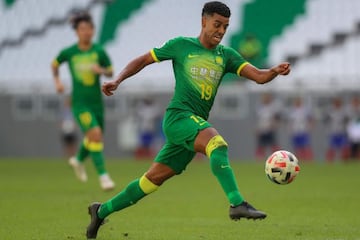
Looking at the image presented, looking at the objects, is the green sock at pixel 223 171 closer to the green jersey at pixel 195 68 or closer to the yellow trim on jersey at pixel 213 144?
the yellow trim on jersey at pixel 213 144

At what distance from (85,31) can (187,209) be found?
4.41 metres

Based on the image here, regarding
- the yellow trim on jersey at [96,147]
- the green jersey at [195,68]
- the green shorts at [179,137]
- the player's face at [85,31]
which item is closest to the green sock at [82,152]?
the yellow trim on jersey at [96,147]

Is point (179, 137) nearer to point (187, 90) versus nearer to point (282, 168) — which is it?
point (187, 90)

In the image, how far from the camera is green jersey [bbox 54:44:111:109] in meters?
15.7

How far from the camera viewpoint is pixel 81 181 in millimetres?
18750

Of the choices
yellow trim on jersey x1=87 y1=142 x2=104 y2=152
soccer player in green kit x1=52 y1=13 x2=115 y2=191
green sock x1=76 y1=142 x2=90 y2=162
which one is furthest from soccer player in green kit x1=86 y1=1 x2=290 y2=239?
green sock x1=76 y1=142 x2=90 y2=162

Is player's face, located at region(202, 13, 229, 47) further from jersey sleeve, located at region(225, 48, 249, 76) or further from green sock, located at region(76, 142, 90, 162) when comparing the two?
green sock, located at region(76, 142, 90, 162)

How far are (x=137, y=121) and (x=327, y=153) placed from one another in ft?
22.1

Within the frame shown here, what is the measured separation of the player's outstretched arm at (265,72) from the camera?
853cm

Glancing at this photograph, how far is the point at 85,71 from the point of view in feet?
51.8

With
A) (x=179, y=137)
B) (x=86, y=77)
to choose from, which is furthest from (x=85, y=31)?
(x=179, y=137)

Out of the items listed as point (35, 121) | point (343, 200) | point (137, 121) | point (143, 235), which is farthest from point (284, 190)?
point (35, 121)

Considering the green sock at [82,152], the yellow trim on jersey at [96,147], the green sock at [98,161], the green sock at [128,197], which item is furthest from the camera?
the green sock at [82,152]

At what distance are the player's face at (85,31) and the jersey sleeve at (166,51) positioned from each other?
6.96 meters
